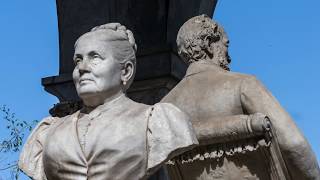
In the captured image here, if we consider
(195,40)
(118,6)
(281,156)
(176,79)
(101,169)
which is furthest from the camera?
(118,6)

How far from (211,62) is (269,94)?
49cm

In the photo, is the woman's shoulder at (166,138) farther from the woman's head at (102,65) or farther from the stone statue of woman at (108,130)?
the woman's head at (102,65)

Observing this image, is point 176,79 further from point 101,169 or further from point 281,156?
point 101,169

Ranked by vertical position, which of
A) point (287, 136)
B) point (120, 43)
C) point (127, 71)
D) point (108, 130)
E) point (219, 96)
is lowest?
point (287, 136)

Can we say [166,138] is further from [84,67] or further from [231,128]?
[231,128]

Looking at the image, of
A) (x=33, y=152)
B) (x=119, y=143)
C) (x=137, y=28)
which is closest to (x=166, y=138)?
(x=119, y=143)

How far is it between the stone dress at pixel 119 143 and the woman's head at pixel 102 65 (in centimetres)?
8

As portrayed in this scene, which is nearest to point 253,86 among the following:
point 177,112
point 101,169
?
point 177,112

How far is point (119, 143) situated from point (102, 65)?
0.34 meters

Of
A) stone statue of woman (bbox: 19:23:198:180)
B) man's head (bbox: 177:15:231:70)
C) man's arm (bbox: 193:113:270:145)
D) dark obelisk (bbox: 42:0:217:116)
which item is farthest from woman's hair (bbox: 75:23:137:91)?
dark obelisk (bbox: 42:0:217:116)

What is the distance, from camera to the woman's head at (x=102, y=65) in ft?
9.74

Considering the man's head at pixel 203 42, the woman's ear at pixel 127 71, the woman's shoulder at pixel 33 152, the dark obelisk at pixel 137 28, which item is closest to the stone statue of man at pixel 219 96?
the man's head at pixel 203 42

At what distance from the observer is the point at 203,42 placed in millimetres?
4102

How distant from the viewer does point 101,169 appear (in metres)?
2.87
